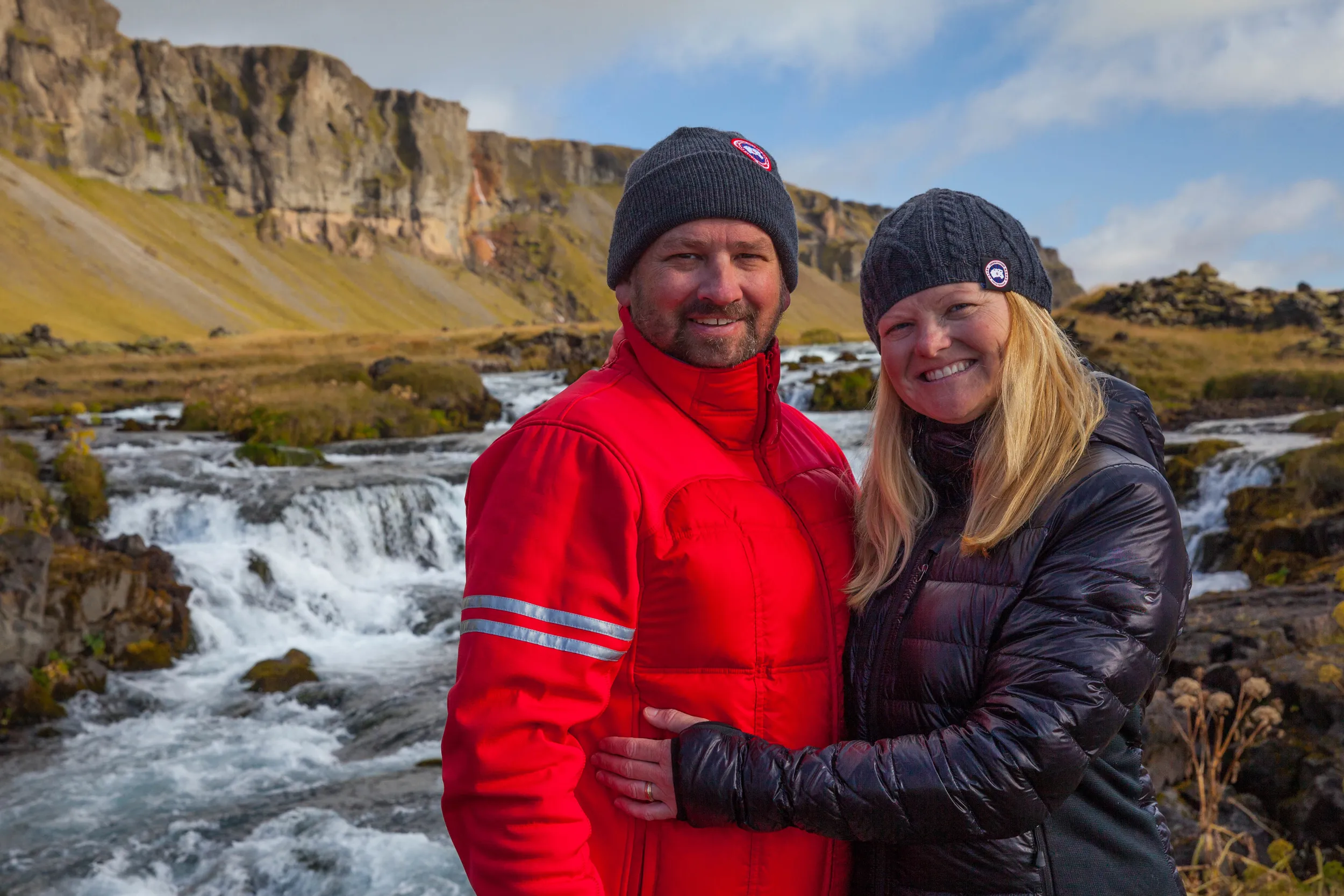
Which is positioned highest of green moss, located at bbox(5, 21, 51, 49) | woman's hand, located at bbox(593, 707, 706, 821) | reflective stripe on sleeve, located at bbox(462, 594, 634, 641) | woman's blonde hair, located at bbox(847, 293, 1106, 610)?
green moss, located at bbox(5, 21, 51, 49)

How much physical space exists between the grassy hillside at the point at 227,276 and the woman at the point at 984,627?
62961 millimetres

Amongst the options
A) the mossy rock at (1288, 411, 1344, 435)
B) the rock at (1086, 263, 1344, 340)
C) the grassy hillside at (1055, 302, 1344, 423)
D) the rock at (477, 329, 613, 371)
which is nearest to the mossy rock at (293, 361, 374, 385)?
the rock at (477, 329, 613, 371)

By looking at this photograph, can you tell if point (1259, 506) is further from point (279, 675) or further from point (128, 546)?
point (128, 546)

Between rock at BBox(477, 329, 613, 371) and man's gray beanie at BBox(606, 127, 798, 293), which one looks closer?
man's gray beanie at BBox(606, 127, 798, 293)

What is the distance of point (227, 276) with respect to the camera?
9088 cm

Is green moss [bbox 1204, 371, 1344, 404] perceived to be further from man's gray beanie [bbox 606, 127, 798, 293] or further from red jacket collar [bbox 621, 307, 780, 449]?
red jacket collar [bbox 621, 307, 780, 449]

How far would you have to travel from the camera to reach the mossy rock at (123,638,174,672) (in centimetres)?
1064

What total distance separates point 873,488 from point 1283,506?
1264 cm

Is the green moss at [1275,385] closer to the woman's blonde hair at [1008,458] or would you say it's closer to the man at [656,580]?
the woman's blonde hair at [1008,458]

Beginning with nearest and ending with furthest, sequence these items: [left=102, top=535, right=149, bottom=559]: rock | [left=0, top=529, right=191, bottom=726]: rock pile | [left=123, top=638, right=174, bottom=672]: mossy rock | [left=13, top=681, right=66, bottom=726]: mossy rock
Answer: [left=13, top=681, right=66, bottom=726]: mossy rock, [left=0, top=529, right=191, bottom=726]: rock pile, [left=123, top=638, right=174, bottom=672]: mossy rock, [left=102, top=535, right=149, bottom=559]: rock

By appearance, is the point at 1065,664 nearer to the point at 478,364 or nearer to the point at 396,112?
the point at 478,364

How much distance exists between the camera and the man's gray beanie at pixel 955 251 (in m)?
2.13

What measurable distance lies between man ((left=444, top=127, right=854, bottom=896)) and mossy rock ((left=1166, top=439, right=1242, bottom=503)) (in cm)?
1356

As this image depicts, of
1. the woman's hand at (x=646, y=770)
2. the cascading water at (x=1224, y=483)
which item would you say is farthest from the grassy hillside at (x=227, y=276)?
the woman's hand at (x=646, y=770)
